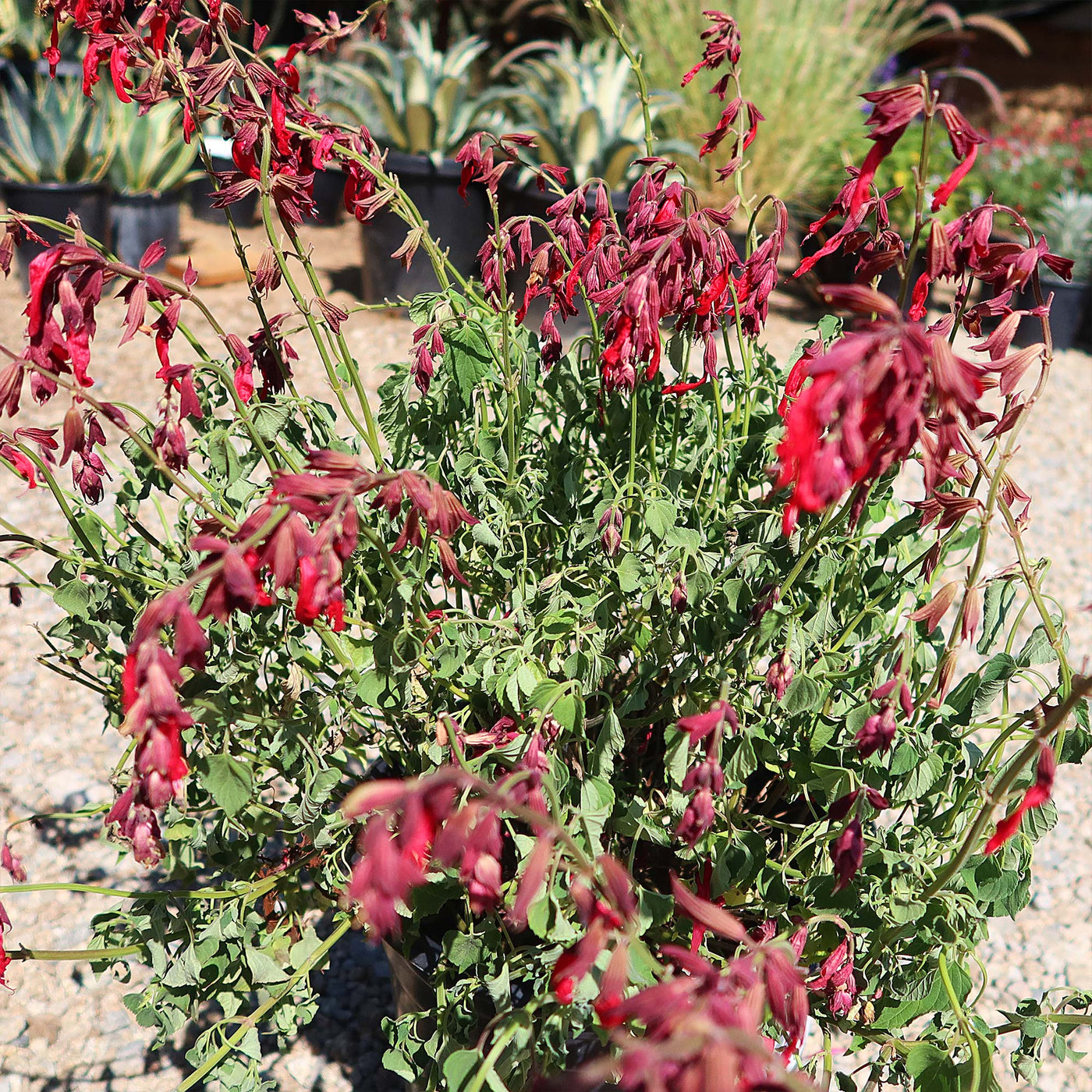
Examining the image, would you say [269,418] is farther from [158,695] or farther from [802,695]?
[802,695]

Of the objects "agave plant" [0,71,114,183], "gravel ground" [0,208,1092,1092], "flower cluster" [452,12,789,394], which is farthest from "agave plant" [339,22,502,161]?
"flower cluster" [452,12,789,394]

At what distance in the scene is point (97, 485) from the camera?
1.31 m

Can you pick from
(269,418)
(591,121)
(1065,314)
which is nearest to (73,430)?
(269,418)

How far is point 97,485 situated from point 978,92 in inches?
419

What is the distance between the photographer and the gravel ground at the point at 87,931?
1.77 metres

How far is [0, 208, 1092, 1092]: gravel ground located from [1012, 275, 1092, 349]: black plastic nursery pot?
2.74 m

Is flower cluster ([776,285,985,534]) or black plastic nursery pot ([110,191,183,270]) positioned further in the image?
black plastic nursery pot ([110,191,183,270])

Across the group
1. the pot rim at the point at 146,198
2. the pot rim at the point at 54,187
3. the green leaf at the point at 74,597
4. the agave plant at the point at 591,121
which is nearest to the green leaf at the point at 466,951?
the green leaf at the point at 74,597

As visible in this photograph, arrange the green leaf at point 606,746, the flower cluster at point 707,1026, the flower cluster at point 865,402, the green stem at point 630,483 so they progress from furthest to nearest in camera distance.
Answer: the green stem at point 630,483 → the green leaf at point 606,746 → the flower cluster at point 865,402 → the flower cluster at point 707,1026

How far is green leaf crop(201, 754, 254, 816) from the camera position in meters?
1.07

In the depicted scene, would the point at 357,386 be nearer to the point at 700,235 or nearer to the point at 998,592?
the point at 700,235

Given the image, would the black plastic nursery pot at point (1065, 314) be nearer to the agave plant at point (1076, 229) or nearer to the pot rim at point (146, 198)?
the agave plant at point (1076, 229)

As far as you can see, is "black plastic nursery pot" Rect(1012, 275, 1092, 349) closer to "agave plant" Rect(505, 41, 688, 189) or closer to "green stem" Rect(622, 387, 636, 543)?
"agave plant" Rect(505, 41, 688, 189)

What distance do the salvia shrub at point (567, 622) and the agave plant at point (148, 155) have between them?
4.45 metres
